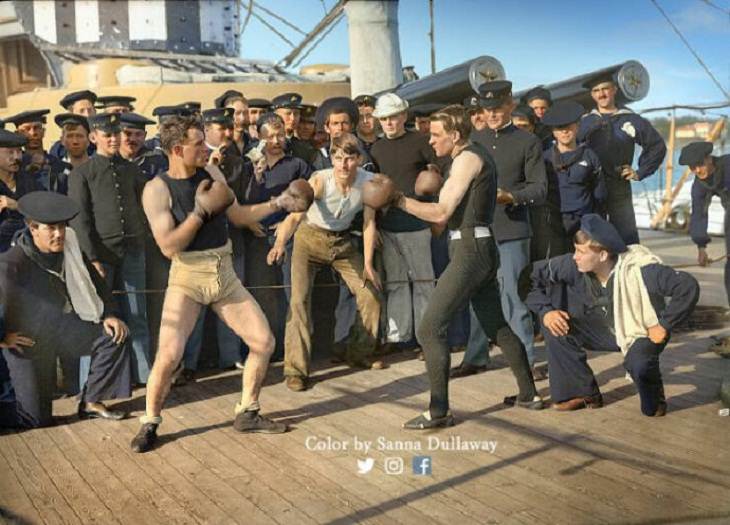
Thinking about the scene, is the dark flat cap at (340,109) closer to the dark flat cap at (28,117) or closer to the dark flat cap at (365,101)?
the dark flat cap at (365,101)

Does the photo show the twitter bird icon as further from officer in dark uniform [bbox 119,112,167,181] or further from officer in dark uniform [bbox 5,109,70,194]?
officer in dark uniform [bbox 5,109,70,194]

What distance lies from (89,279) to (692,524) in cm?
349

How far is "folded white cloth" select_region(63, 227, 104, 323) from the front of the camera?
195 inches

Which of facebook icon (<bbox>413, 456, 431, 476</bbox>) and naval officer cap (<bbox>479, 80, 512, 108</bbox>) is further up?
naval officer cap (<bbox>479, 80, 512, 108</bbox>)

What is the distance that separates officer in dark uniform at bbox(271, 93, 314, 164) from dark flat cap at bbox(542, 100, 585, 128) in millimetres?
1751

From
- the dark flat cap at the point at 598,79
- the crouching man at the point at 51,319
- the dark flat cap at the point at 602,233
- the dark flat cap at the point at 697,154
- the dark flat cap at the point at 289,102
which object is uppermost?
the dark flat cap at the point at 598,79

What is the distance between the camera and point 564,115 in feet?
19.5

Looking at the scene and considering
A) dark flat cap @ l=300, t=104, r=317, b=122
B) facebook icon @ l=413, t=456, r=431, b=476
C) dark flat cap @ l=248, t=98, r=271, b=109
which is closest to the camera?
facebook icon @ l=413, t=456, r=431, b=476

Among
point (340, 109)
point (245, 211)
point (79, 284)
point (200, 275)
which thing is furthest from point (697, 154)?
point (79, 284)

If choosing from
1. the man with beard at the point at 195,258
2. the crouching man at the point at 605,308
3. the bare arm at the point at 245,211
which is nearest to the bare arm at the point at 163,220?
the man with beard at the point at 195,258

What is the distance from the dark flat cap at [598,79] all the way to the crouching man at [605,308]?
334cm

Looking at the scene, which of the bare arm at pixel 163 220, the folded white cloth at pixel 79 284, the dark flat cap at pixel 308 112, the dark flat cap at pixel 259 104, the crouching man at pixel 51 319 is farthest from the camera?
the dark flat cap at pixel 259 104

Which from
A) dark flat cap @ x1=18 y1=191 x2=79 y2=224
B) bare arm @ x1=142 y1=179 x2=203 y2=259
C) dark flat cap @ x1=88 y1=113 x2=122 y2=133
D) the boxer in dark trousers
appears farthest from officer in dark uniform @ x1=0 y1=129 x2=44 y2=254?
the boxer in dark trousers

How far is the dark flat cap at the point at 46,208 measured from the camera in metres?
4.71
